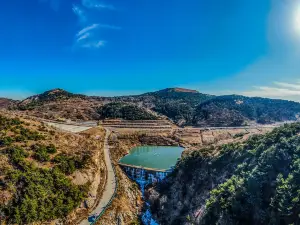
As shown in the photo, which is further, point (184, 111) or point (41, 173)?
point (184, 111)

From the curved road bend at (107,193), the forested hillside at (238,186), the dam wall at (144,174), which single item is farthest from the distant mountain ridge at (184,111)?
the forested hillside at (238,186)

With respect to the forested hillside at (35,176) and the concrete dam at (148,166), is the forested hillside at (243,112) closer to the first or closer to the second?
the concrete dam at (148,166)

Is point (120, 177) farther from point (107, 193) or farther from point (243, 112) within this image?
point (243, 112)

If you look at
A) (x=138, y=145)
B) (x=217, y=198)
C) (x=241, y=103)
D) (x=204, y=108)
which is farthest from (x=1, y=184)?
(x=241, y=103)

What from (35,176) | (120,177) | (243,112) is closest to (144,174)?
(120,177)

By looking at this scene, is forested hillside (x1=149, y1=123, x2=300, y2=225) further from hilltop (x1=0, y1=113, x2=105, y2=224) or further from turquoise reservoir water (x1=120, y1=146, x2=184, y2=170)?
hilltop (x1=0, y1=113, x2=105, y2=224)

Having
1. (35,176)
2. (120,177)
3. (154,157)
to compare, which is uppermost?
(35,176)
